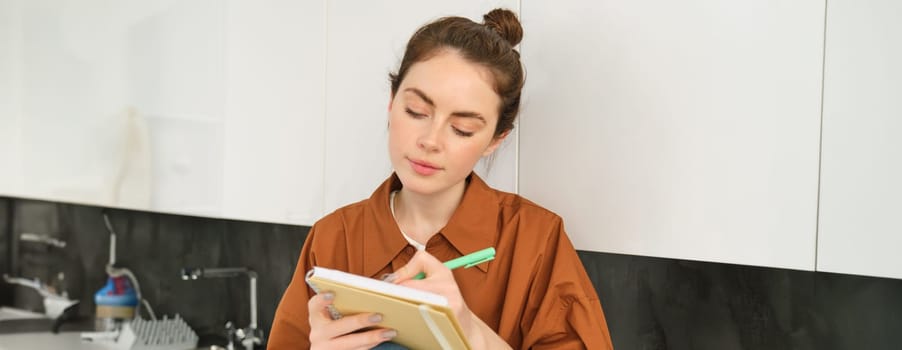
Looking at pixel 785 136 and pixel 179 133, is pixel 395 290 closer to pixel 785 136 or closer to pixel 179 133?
pixel 785 136

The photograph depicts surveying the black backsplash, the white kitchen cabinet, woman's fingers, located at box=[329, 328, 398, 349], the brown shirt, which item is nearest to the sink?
the white kitchen cabinet

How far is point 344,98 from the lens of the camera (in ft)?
4.49

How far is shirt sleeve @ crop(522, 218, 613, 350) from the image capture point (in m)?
1.00

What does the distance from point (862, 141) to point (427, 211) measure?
0.57m

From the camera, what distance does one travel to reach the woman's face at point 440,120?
99 cm

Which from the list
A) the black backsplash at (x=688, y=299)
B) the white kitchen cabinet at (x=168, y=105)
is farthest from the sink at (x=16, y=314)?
the black backsplash at (x=688, y=299)

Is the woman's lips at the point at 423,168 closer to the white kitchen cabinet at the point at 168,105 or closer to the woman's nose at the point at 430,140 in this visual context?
the woman's nose at the point at 430,140

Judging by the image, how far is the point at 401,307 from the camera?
80 centimetres

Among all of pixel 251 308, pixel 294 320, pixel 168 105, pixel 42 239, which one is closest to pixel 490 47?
pixel 294 320

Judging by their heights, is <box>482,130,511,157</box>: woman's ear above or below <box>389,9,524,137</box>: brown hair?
below

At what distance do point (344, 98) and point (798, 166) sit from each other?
775mm

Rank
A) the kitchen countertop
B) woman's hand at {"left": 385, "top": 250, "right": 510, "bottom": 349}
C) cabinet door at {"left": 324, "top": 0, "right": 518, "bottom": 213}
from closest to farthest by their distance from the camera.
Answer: woman's hand at {"left": 385, "top": 250, "right": 510, "bottom": 349} → cabinet door at {"left": 324, "top": 0, "right": 518, "bottom": 213} → the kitchen countertop

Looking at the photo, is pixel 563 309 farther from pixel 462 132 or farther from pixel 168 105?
pixel 168 105

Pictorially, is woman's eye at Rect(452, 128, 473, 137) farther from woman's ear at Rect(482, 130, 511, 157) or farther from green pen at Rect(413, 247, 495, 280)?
green pen at Rect(413, 247, 495, 280)
